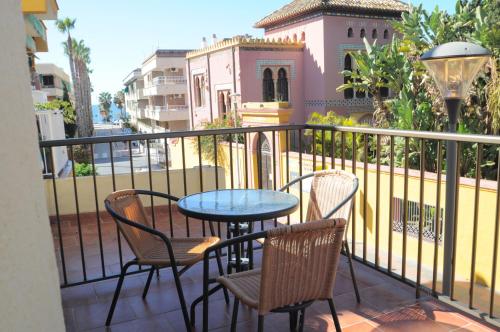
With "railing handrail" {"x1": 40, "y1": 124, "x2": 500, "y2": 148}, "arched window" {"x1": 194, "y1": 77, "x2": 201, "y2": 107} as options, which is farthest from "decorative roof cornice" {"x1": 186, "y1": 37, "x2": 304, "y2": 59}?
"railing handrail" {"x1": 40, "y1": 124, "x2": 500, "y2": 148}

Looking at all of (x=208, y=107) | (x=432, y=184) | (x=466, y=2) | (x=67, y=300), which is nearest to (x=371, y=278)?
(x=67, y=300)

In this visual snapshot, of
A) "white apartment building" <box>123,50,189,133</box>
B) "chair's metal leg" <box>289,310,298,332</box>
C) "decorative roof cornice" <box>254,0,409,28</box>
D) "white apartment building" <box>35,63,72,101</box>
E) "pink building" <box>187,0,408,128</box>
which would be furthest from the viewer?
"white apartment building" <box>35,63,72,101</box>

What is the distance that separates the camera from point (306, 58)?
21094mm

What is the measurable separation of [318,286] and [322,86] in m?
19.0

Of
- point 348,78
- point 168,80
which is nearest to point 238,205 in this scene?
point 348,78

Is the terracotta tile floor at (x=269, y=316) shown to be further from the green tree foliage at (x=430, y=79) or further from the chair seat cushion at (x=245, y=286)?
the green tree foliage at (x=430, y=79)

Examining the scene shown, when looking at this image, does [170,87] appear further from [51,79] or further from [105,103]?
[105,103]

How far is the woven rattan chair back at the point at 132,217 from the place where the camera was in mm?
2563

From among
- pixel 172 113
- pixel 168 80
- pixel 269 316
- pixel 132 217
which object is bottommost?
pixel 269 316

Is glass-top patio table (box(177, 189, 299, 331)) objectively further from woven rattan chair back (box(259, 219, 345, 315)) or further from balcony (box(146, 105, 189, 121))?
balcony (box(146, 105, 189, 121))

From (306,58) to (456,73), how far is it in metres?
18.6

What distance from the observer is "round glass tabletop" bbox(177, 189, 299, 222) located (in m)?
2.41

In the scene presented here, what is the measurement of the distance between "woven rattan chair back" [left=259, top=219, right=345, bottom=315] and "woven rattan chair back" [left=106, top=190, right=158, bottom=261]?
1.00 metres

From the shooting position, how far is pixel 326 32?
1998 centimetres
